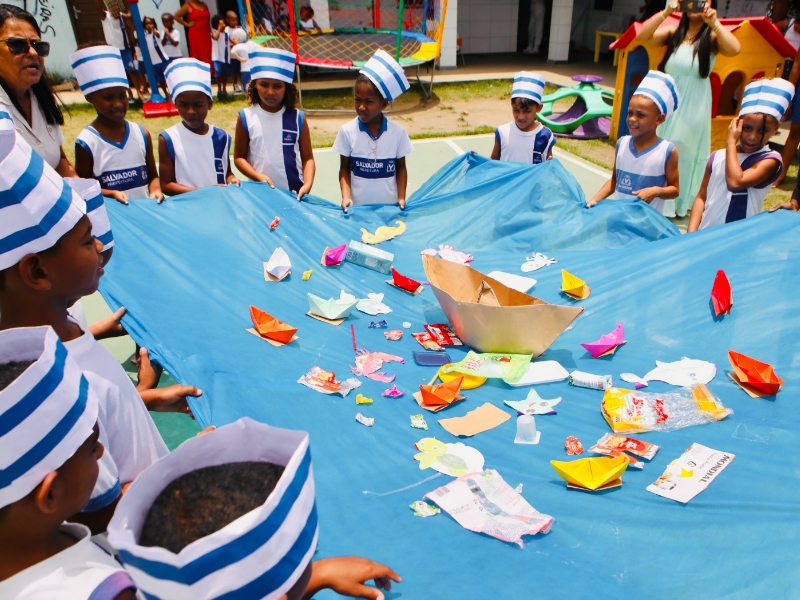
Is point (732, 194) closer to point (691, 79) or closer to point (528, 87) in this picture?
point (528, 87)

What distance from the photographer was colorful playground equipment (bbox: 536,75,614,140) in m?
7.74

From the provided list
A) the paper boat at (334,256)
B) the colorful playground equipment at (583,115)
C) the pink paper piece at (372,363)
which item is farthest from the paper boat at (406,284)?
the colorful playground equipment at (583,115)

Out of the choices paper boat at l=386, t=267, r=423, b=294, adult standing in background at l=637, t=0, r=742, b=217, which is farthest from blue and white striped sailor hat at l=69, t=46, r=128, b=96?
adult standing in background at l=637, t=0, r=742, b=217

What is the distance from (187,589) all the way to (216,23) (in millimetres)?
11727

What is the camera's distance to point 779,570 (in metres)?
1.43

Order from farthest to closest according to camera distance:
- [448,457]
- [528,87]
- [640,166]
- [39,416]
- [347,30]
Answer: [347,30]
[528,87]
[640,166]
[448,457]
[39,416]

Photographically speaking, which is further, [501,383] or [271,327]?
[271,327]

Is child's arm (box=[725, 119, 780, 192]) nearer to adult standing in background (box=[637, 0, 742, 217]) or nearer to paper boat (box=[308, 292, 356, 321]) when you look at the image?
adult standing in background (box=[637, 0, 742, 217])

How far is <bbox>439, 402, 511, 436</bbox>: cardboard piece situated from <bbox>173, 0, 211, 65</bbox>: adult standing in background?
1058 centimetres

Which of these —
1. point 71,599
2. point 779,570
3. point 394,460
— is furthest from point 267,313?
point 779,570

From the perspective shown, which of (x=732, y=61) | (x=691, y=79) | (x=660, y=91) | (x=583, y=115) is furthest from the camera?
(x=583, y=115)

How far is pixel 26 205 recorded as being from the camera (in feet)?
4.03

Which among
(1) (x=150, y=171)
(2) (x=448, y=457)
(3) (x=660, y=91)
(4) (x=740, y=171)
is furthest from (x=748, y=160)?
(1) (x=150, y=171)

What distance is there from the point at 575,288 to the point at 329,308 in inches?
46.4
